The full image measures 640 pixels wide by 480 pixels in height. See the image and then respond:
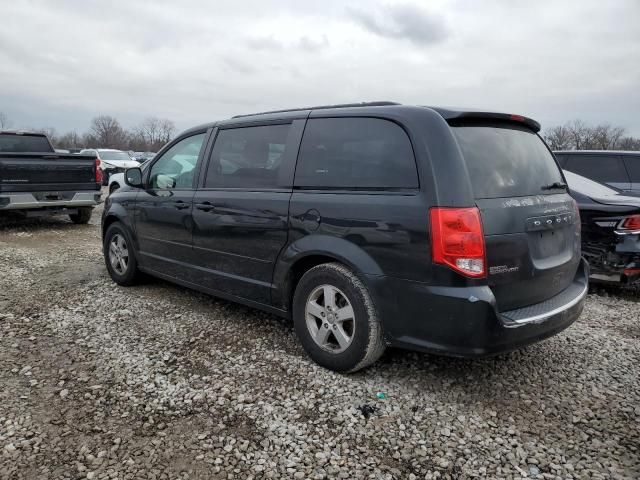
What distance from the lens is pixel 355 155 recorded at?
3154 mm

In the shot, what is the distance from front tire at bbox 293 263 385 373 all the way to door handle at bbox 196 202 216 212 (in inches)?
45.8

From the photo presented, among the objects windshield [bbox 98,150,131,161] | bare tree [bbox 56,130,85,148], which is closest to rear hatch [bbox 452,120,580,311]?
windshield [bbox 98,150,131,161]

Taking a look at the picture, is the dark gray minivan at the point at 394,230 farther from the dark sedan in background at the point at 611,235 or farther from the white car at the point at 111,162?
the white car at the point at 111,162

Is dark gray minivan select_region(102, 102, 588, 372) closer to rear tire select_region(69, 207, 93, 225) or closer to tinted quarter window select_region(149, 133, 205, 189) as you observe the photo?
tinted quarter window select_region(149, 133, 205, 189)

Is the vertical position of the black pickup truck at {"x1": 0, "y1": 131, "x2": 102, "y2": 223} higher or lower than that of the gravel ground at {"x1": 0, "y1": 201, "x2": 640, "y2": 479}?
higher

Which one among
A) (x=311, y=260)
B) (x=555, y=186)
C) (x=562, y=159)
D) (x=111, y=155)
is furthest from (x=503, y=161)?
(x=111, y=155)

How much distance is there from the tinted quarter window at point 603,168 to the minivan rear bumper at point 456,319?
215 inches

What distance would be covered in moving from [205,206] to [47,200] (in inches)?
254

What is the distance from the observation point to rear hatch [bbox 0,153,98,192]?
27.8 ft

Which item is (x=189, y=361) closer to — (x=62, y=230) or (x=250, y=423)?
(x=250, y=423)

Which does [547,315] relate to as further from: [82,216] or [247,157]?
[82,216]

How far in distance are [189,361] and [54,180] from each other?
23.8 feet

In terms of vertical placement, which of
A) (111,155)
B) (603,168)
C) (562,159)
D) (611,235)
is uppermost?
(111,155)

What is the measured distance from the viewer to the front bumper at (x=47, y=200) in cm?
850
